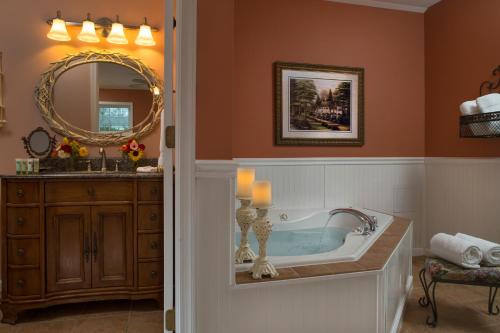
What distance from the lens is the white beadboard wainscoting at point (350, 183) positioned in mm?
3789

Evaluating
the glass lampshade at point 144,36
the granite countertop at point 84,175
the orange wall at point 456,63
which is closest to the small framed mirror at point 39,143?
the granite countertop at point 84,175

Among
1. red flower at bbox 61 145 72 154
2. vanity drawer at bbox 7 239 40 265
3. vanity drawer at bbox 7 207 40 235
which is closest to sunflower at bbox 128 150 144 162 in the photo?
red flower at bbox 61 145 72 154

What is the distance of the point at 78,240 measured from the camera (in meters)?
2.62

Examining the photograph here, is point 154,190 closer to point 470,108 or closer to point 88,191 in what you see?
point 88,191

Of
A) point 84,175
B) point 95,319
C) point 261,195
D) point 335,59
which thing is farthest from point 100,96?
point 335,59

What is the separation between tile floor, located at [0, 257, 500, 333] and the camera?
2443 mm

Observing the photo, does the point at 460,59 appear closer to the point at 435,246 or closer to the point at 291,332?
the point at 435,246

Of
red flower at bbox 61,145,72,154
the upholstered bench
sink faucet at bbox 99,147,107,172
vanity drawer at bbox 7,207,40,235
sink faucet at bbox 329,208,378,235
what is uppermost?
red flower at bbox 61,145,72,154

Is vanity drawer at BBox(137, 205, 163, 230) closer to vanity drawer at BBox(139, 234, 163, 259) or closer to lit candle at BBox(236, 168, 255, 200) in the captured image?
vanity drawer at BBox(139, 234, 163, 259)

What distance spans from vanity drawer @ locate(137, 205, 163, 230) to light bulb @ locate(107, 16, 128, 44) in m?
1.45

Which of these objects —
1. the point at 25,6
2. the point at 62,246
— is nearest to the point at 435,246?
the point at 62,246

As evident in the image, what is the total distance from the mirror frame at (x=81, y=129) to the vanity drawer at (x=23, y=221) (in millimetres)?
805

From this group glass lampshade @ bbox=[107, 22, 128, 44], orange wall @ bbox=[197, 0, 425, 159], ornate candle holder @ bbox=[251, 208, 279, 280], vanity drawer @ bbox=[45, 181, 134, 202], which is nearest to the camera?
ornate candle holder @ bbox=[251, 208, 279, 280]

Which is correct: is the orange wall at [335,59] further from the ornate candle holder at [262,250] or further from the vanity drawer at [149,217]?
the ornate candle holder at [262,250]
